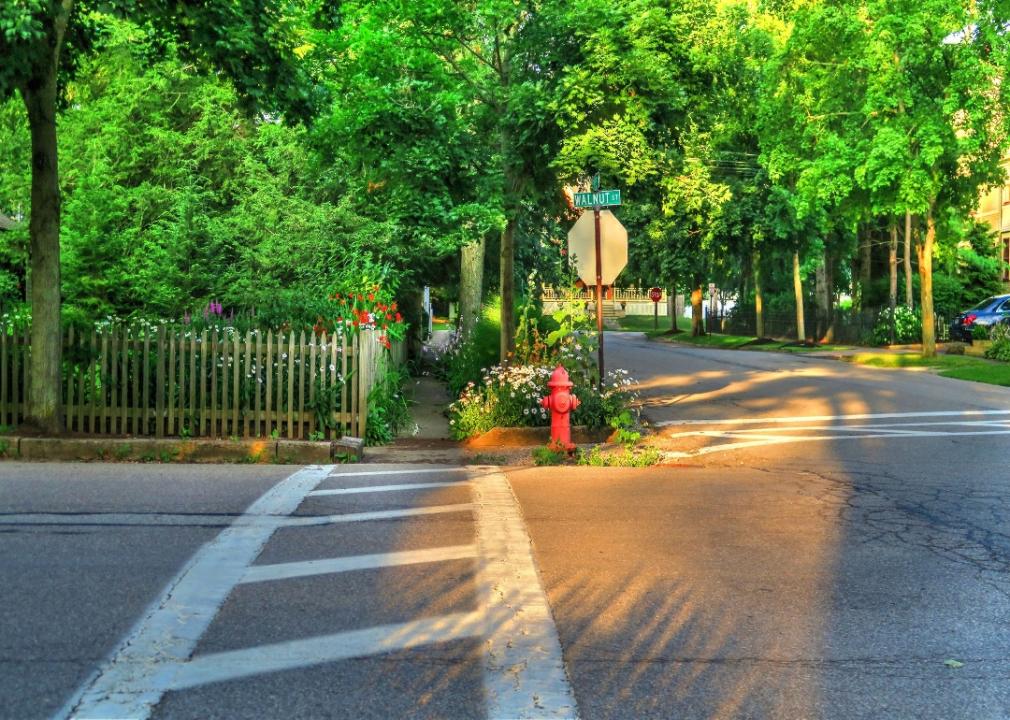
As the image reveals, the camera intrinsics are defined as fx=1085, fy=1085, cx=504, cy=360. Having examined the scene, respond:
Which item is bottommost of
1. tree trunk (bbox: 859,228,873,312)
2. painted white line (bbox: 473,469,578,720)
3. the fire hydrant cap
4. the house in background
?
painted white line (bbox: 473,469,578,720)

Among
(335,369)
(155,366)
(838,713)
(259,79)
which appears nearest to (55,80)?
(259,79)

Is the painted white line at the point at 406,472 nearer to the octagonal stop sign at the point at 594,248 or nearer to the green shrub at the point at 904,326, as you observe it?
the octagonal stop sign at the point at 594,248

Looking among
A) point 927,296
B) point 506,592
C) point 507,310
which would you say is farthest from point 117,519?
point 927,296

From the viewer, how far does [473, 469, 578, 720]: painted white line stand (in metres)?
4.18

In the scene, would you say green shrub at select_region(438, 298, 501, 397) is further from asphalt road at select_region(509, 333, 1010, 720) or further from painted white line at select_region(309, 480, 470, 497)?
painted white line at select_region(309, 480, 470, 497)

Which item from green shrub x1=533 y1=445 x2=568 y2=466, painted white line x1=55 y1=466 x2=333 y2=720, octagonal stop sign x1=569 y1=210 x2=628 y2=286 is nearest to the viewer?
painted white line x1=55 y1=466 x2=333 y2=720

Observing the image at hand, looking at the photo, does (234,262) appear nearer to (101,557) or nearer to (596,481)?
(596,481)

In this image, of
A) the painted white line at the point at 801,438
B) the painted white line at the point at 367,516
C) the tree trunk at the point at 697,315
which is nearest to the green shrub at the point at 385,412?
the painted white line at the point at 801,438

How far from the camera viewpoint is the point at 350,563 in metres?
6.55

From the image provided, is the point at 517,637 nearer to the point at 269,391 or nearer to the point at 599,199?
the point at 269,391

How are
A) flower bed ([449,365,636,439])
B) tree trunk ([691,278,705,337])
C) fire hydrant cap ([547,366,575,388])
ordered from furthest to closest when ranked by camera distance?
tree trunk ([691,278,705,337]), flower bed ([449,365,636,439]), fire hydrant cap ([547,366,575,388])

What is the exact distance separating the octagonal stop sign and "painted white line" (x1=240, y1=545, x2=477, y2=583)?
8424 millimetres

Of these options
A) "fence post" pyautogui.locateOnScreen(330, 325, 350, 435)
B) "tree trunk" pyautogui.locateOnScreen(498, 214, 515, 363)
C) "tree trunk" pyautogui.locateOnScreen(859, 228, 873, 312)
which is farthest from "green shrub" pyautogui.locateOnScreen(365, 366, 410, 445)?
"tree trunk" pyautogui.locateOnScreen(859, 228, 873, 312)

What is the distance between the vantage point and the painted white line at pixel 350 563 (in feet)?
20.5
